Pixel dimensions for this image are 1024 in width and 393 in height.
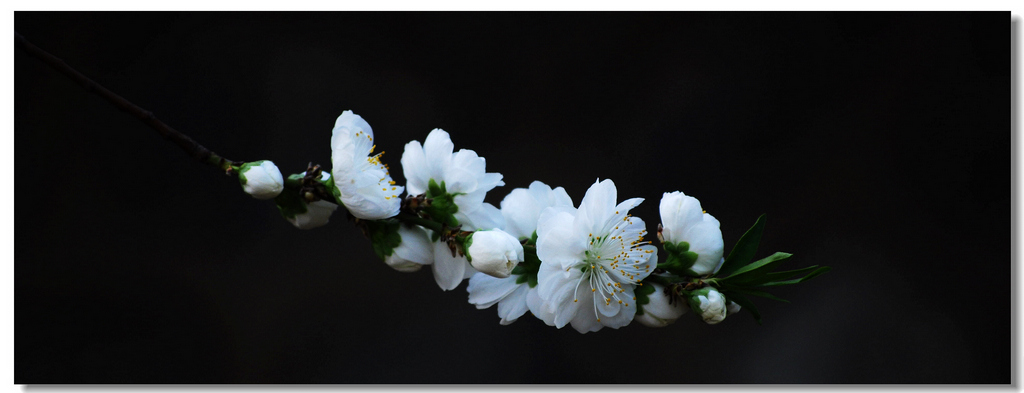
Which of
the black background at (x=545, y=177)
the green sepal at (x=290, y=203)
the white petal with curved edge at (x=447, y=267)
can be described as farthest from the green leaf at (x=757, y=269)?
the black background at (x=545, y=177)

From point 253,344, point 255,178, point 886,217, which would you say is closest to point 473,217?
point 255,178

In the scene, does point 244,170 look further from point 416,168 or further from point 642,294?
point 642,294

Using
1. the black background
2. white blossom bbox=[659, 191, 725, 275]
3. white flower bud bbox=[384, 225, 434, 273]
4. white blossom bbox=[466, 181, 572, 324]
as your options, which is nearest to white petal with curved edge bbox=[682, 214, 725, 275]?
white blossom bbox=[659, 191, 725, 275]

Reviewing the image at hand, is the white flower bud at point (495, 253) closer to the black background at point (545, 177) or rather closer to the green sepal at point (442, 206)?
the green sepal at point (442, 206)

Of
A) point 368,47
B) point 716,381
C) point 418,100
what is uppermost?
point 368,47

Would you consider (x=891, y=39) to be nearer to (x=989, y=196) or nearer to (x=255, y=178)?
(x=989, y=196)

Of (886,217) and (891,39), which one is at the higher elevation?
(891,39)
